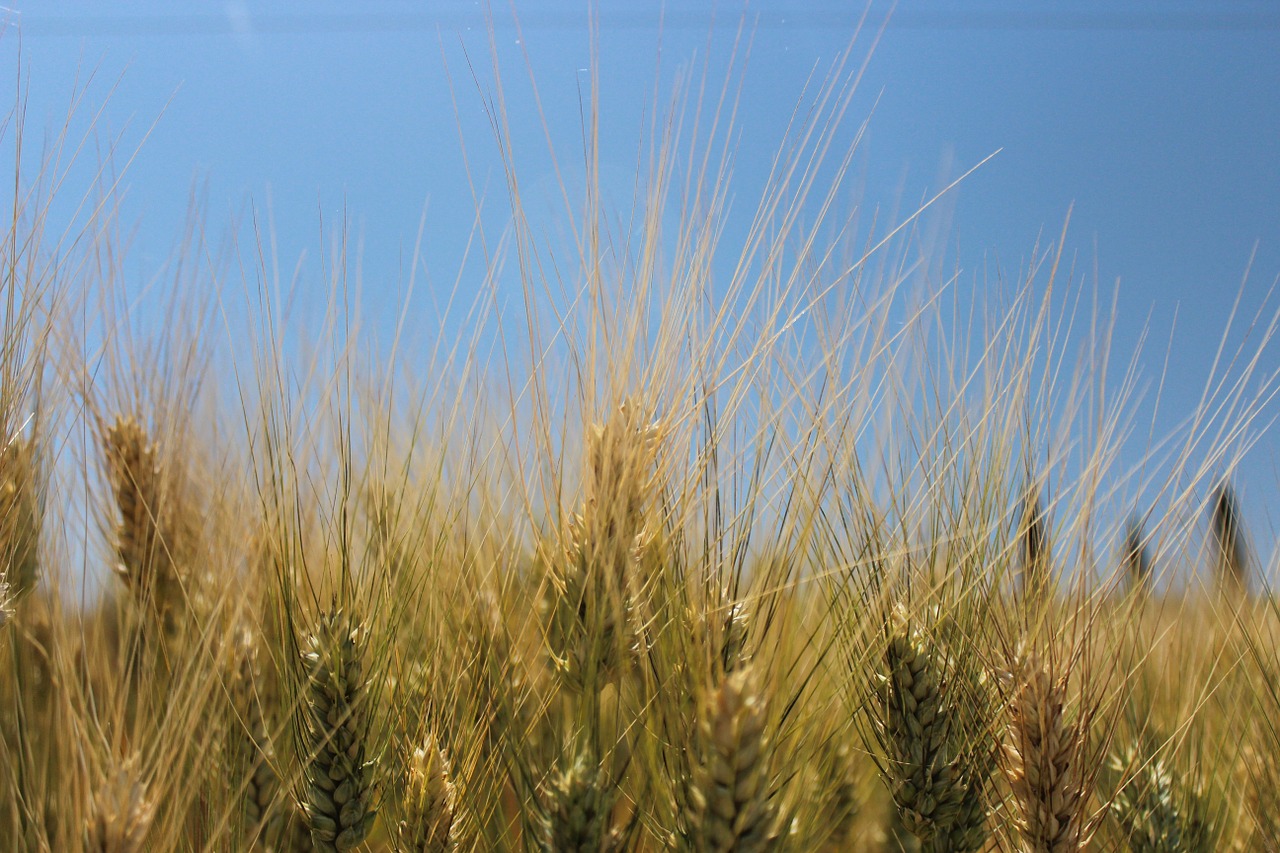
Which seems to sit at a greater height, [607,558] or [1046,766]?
[607,558]

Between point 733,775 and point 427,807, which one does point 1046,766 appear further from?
point 427,807

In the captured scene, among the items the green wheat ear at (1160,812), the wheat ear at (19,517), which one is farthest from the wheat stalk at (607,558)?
the green wheat ear at (1160,812)

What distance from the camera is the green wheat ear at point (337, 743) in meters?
1.10

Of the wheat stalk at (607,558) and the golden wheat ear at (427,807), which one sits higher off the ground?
the wheat stalk at (607,558)

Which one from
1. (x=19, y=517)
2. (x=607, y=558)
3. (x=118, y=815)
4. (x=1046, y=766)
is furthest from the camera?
(x=19, y=517)

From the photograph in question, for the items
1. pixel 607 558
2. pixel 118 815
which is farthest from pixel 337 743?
pixel 607 558

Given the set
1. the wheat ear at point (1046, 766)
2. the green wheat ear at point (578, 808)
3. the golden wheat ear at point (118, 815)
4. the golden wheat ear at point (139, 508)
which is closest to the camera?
the golden wheat ear at point (118, 815)

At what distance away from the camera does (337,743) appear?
3.64 ft

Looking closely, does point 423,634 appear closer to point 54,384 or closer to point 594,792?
point 594,792

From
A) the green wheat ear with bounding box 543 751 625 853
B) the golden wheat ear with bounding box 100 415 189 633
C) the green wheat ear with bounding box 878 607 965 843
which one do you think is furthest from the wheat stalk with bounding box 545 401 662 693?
the golden wheat ear with bounding box 100 415 189 633

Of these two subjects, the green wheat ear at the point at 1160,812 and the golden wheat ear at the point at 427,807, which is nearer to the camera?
the golden wheat ear at the point at 427,807

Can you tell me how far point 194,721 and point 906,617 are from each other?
3.27 feet

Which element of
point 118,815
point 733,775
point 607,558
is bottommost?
point 118,815

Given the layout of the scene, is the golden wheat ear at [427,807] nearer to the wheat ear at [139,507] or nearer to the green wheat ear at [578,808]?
the green wheat ear at [578,808]
